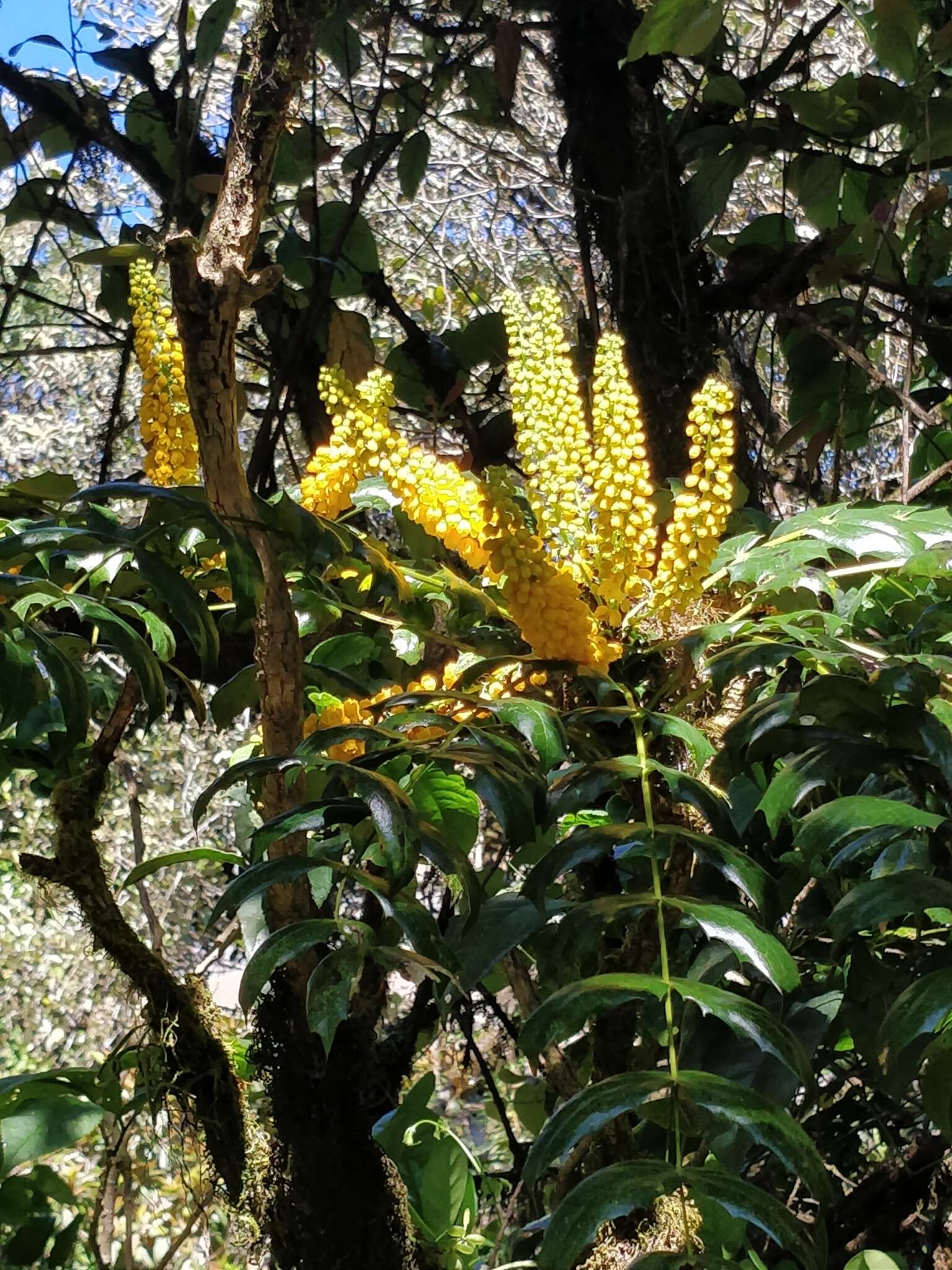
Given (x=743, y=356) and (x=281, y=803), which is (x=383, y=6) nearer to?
(x=743, y=356)

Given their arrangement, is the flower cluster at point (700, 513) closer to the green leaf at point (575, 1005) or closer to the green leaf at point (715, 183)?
the green leaf at point (575, 1005)

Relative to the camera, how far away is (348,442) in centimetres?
90

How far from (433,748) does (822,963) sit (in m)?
0.42

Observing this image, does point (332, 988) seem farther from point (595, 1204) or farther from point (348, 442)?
point (348, 442)

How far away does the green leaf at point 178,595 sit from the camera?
2.06 ft

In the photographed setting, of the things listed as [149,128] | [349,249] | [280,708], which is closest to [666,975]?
[280,708]

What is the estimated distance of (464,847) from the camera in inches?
29.6

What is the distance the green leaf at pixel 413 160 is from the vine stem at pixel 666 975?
3.22 ft

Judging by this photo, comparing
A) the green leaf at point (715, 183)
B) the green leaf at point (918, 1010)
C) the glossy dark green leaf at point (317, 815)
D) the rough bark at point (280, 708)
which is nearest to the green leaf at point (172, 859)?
the rough bark at point (280, 708)

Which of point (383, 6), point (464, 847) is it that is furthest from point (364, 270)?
point (464, 847)

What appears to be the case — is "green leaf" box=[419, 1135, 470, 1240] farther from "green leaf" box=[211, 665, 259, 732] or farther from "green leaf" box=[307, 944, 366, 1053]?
"green leaf" box=[307, 944, 366, 1053]

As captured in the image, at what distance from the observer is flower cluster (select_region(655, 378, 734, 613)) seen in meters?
0.77

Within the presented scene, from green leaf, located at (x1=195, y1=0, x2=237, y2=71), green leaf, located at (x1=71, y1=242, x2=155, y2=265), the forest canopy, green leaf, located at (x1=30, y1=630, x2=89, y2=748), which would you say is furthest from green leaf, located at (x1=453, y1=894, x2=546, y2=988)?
green leaf, located at (x1=195, y1=0, x2=237, y2=71)

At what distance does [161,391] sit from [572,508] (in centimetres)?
34
